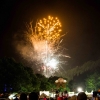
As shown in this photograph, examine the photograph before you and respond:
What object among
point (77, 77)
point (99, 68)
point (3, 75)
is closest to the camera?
point (3, 75)

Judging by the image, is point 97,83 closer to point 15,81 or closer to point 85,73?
point 85,73

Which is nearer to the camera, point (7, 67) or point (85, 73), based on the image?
point (7, 67)

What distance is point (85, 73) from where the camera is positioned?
86.3 metres

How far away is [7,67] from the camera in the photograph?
4306 centimetres

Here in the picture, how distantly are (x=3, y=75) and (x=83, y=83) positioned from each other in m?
47.0

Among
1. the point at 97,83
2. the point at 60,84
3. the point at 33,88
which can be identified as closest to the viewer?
the point at 60,84

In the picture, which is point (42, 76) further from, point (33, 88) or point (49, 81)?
point (33, 88)

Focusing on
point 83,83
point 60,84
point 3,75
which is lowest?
point 60,84

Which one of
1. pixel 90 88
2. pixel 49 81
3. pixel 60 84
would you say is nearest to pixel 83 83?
pixel 90 88

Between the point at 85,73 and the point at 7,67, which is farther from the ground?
the point at 85,73

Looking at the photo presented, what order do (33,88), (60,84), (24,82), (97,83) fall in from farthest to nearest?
1. (97,83)
2. (33,88)
3. (24,82)
4. (60,84)

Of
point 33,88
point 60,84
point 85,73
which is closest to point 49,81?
point 33,88

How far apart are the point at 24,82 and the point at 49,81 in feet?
63.8

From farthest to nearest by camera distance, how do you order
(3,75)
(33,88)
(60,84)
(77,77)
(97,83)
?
(77,77) → (97,83) → (33,88) → (3,75) → (60,84)
